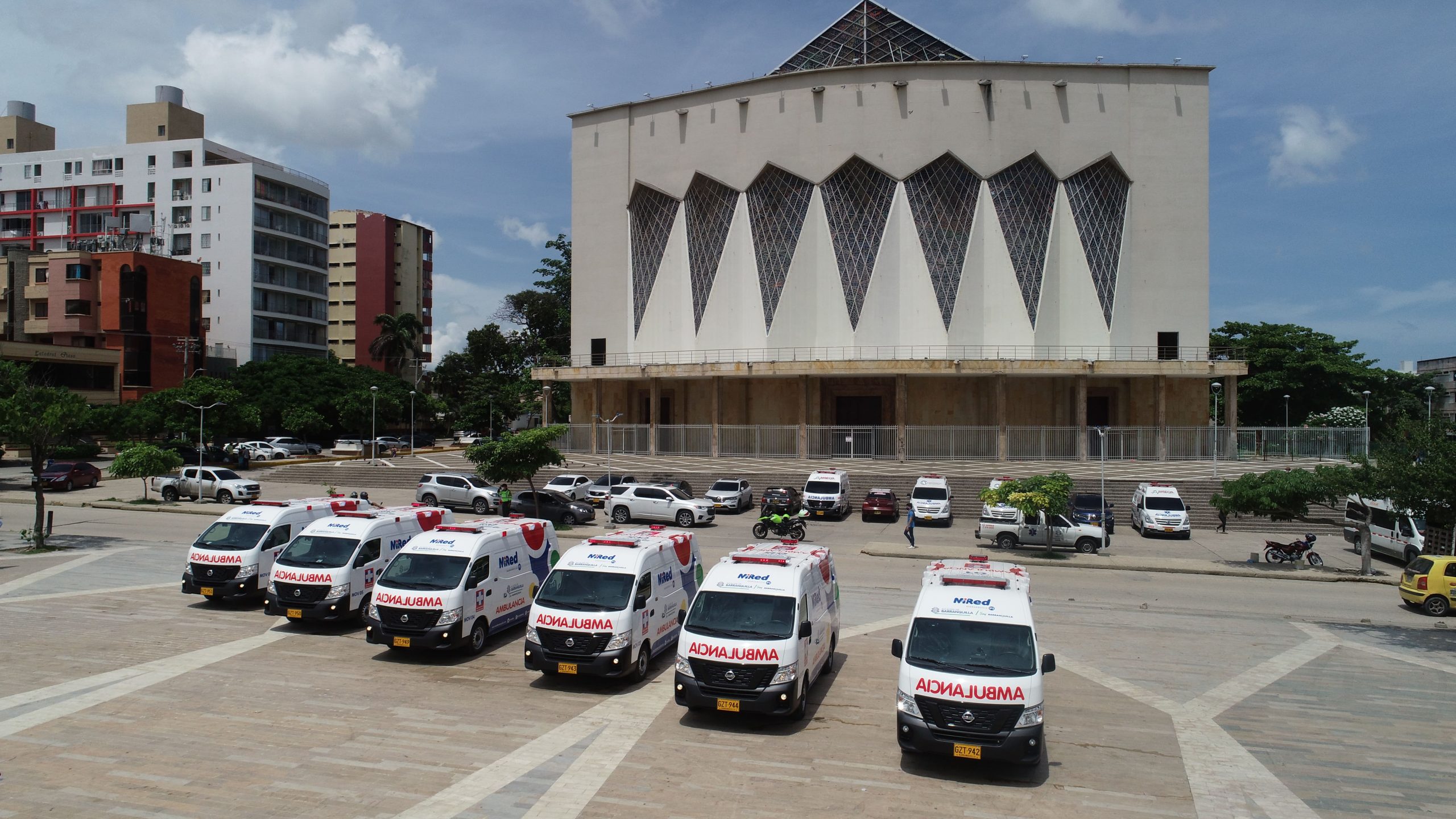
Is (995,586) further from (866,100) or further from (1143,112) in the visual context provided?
(1143,112)

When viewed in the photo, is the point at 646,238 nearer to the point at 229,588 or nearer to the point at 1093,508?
the point at 1093,508

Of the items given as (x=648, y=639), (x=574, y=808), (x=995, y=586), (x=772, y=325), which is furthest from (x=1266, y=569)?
(x=772, y=325)

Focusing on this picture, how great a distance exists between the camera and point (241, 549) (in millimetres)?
17547

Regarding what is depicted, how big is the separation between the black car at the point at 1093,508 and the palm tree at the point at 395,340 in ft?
234

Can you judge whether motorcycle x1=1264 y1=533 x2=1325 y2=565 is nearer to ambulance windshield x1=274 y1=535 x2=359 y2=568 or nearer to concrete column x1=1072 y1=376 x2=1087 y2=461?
concrete column x1=1072 y1=376 x2=1087 y2=461

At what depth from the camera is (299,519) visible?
18656 millimetres

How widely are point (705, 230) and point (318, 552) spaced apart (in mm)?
41845

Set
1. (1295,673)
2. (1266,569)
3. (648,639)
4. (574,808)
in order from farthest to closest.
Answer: (1266,569) → (1295,673) → (648,639) → (574,808)

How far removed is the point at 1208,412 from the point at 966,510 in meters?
21.3

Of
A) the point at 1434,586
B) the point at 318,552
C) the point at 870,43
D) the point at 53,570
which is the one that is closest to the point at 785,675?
the point at 318,552

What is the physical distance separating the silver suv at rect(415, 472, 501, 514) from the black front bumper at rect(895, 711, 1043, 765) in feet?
90.7

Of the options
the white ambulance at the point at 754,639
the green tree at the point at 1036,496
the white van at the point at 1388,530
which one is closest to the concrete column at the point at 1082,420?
the white van at the point at 1388,530

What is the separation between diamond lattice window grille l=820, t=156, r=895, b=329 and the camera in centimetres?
5112

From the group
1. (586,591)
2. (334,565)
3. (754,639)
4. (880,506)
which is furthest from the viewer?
(880,506)
